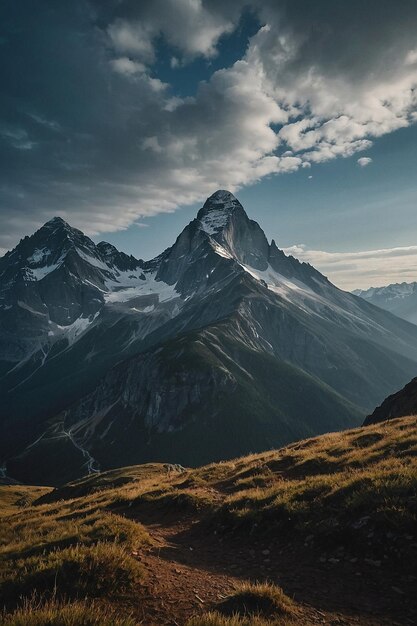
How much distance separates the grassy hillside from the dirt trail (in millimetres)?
37

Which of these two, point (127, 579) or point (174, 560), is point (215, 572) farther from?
point (127, 579)

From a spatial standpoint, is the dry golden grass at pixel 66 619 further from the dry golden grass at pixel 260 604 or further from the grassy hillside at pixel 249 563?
the dry golden grass at pixel 260 604

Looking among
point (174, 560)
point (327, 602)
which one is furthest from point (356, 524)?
point (174, 560)

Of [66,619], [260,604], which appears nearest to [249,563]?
[260,604]

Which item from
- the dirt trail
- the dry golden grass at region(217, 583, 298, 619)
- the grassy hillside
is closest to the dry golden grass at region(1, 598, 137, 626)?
the grassy hillside

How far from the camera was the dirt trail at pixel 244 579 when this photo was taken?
29.1 feet

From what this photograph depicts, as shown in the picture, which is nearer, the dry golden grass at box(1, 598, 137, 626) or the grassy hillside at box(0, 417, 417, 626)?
the dry golden grass at box(1, 598, 137, 626)

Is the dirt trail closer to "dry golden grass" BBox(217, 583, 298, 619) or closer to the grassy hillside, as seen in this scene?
the grassy hillside

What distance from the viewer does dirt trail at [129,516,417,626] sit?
8.88m

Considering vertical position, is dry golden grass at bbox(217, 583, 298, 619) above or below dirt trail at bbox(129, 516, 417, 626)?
above

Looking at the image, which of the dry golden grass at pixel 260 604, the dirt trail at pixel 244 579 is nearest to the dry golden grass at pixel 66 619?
the dirt trail at pixel 244 579

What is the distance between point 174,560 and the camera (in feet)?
41.8

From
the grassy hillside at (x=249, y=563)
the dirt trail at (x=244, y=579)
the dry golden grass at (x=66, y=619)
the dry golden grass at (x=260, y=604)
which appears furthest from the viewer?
the dirt trail at (x=244, y=579)

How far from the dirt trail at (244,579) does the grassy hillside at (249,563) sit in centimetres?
4
